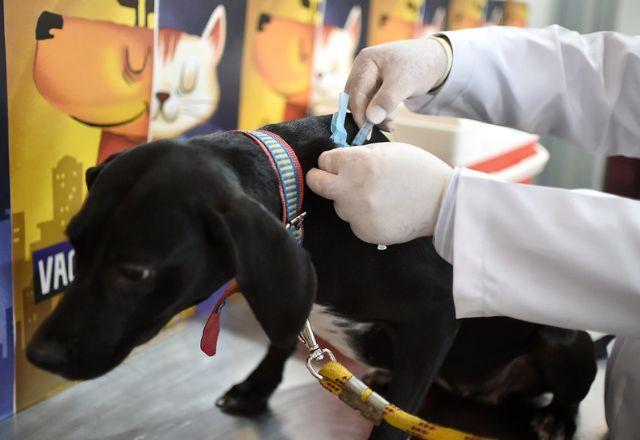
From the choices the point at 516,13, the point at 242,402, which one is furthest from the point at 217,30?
the point at 516,13

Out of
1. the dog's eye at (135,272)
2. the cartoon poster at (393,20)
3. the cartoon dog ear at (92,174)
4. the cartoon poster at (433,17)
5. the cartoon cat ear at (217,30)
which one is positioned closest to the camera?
the dog's eye at (135,272)

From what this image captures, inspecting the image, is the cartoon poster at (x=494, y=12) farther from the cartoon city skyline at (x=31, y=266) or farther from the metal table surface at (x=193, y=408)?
the cartoon city skyline at (x=31, y=266)

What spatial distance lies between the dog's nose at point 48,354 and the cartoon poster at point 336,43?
1.08 m

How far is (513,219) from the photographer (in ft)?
2.32

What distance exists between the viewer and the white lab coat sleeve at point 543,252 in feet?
2.27

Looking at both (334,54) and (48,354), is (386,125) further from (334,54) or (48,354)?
(334,54)

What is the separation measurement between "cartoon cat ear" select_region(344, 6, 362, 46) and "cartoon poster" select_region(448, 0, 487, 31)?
779 millimetres

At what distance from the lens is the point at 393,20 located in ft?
6.39

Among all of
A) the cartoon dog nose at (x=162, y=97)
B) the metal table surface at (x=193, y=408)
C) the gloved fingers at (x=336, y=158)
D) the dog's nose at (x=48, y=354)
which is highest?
the gloved fingers at (x=336, y=158)

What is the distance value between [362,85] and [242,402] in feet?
1.64

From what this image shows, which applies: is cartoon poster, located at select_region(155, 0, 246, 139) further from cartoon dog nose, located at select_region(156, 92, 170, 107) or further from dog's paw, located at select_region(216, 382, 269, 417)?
dog's paw, located at select_region(216, 382, 269, 417)

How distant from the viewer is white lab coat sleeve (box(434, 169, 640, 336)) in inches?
27.2

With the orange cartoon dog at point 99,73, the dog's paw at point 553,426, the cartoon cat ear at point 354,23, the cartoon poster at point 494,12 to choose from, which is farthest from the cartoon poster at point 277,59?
the cartoon poster at point 494,12

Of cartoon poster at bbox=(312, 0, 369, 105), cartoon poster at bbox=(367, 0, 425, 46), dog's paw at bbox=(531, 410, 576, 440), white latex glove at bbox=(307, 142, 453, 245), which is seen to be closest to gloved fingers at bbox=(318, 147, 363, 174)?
white latex glove at bbox=(307, 142, 453, 245)
